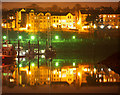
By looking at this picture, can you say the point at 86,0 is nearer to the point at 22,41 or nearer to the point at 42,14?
the point at 42,14

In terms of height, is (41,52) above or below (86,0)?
below

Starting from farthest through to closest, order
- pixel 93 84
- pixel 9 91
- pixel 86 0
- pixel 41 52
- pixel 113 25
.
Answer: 1. pixel 41 52
2. pixel 113 25
3. pixel 86 0
4. pixel 93 84
5. pixel 9 91

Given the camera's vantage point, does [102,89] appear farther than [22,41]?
No

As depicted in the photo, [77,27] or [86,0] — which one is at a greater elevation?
[86,0]

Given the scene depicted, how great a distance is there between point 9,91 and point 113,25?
3886mm

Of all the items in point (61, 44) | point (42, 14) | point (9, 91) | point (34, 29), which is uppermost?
point (42, 14)

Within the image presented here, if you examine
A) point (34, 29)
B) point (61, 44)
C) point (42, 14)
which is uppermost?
point (42, 14)

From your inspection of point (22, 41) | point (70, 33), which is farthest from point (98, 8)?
point (22, 41)

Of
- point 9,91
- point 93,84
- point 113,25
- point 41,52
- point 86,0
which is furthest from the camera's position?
point 41,52

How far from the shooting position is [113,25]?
19.4ft

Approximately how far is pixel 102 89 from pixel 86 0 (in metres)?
3.11

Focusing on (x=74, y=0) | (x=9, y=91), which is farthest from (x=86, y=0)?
(x=9, y=91)

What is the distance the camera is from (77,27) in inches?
246

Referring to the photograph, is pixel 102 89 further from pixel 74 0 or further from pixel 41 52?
pixel 41 52
